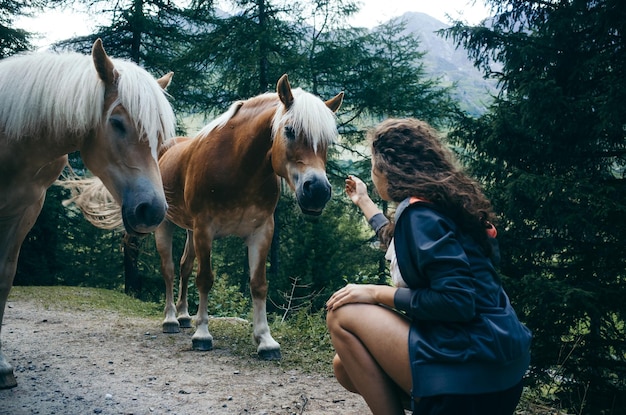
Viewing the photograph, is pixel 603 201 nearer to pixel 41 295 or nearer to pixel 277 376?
pixel 277 376

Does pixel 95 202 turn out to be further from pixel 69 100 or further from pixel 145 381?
pixel 69 100

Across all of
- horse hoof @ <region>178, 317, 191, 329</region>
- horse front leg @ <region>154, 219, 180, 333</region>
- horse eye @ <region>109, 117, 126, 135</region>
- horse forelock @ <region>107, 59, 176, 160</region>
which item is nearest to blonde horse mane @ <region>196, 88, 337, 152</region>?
horse forelock @ <region>107, 59, 176, 160</region>

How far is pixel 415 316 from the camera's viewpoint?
6.39ft

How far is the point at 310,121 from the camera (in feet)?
12.8

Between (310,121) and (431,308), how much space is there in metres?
2.39

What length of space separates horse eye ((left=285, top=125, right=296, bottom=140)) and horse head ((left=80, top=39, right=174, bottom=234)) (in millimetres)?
1276

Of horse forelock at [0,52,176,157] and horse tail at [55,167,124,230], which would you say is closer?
horse forelock at [0,52,176,157]

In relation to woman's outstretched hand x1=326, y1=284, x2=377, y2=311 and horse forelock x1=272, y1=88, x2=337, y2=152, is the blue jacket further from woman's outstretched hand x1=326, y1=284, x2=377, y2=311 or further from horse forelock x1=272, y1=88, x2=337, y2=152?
horse forelock x1=272, y1=88, x2=337, y2=152

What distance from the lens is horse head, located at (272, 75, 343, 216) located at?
12.4 feet

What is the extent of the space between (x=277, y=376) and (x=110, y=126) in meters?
2.40

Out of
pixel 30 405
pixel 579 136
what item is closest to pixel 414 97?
pixel 579 136

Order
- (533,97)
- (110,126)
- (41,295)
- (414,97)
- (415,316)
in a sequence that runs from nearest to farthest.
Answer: (415,316) → (110,126) → (533,97) → (41,295) → (414,97)

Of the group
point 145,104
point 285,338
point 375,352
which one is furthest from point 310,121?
point 285,338

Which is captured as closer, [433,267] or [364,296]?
[433,267]
